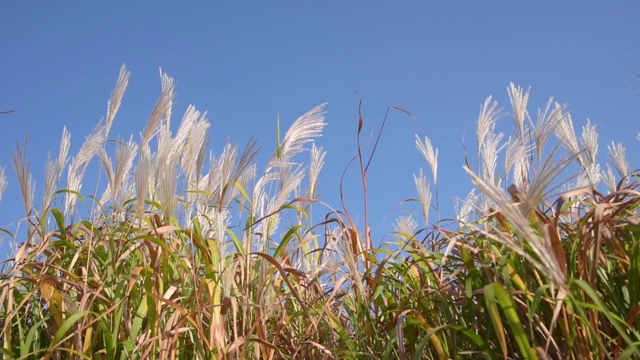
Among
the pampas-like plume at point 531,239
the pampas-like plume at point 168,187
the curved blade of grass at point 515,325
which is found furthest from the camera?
the pampas-like plume at point 168,187

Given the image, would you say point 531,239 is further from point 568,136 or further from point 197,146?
point 197,146

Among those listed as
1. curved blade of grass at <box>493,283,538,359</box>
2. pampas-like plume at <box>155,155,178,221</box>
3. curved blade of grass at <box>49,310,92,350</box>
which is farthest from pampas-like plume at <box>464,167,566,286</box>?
curved blade of grass at <box>49,310,92,350</box>

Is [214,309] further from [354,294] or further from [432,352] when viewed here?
[432,352]

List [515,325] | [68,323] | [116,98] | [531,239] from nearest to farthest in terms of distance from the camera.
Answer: [531,239] → [515,325] → [68,323] → [116,98]

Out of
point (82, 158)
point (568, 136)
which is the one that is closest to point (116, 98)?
point (82, 158)

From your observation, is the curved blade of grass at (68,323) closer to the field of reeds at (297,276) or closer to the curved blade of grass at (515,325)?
the field of reeds at (297,276)

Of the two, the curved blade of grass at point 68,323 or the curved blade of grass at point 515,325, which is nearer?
the curved blade of grass at point 515,325

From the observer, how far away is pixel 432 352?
204cm

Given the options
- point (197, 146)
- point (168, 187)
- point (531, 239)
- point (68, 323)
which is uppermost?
point (197, 146)

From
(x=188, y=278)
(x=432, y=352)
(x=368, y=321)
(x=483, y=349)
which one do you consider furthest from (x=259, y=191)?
(x=483, y=349)

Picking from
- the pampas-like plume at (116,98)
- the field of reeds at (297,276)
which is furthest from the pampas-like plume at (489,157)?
the pampas-like plume at (116,98)

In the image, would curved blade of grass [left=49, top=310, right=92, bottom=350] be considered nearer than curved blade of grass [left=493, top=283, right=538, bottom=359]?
No

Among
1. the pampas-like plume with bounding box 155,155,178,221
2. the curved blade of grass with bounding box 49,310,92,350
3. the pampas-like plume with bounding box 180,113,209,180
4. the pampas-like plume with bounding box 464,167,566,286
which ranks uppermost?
the pampas-like plume with bounding box 180,113,209,180

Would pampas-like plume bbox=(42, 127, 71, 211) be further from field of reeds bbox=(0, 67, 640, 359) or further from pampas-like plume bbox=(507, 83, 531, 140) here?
pampas-like plume bbox=(507, 83, 531, 140)
